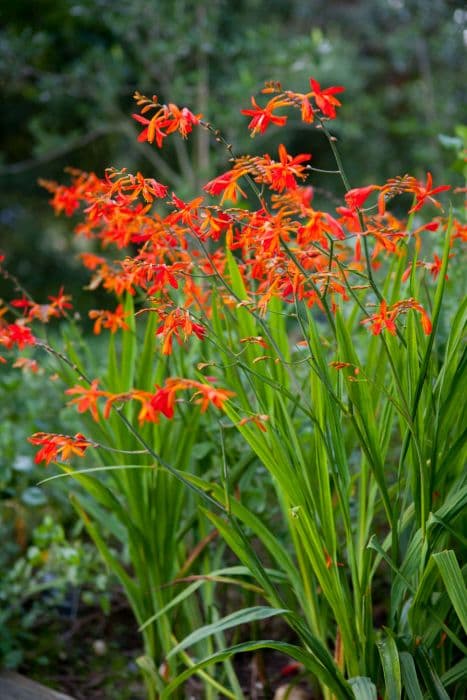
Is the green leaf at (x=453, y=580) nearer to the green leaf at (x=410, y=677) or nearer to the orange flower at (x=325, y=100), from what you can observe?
the green leaf at (x=410, y=677)

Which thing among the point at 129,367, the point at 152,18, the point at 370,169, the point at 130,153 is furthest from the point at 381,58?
the point at 129,367

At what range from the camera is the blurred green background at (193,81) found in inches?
226

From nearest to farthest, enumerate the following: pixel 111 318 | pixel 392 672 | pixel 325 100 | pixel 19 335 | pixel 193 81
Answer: pixel 325 100 → pixel 392 672 → pixel 19 335 → pixel 111 318 → pixel 193 81

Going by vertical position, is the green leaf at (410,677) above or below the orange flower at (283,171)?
below

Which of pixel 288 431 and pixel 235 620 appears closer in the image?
pixel 235 620

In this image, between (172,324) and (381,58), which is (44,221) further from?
(172,324)

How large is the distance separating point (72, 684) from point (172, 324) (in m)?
1.36

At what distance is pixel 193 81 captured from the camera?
5.89 metres

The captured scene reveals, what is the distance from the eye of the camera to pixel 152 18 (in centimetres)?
570

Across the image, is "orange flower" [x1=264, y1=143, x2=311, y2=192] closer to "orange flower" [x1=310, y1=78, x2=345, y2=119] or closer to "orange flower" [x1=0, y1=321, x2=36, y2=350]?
"orange flower" [x1=310, y1=78, x2=345, y2=119]

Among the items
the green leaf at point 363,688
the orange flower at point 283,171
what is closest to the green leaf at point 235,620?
the green leaf at point 363,688

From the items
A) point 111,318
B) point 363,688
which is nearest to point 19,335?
point 111,318

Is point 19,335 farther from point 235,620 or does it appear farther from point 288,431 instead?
point 235,620

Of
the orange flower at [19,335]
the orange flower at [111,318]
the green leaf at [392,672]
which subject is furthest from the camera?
the orange flower at [111,318]
